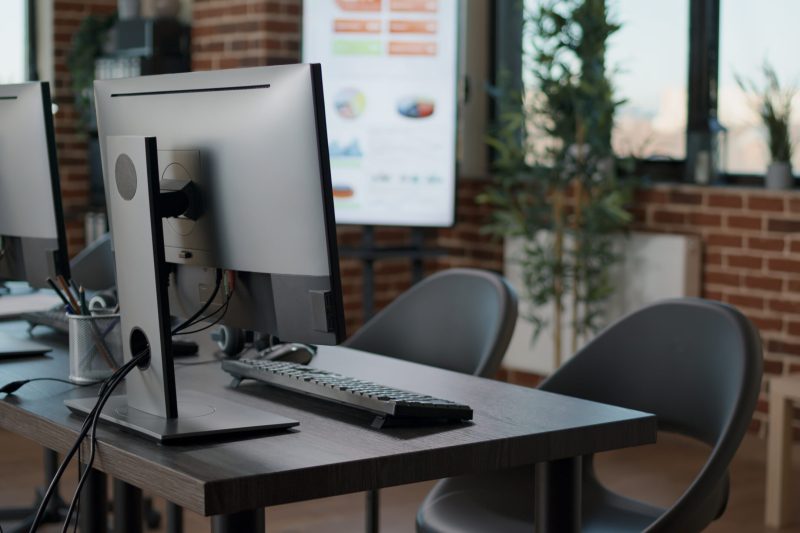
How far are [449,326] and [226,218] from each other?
3.78 ft

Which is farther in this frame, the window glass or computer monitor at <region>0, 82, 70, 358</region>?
the window glass

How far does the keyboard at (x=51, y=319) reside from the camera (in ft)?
8.61

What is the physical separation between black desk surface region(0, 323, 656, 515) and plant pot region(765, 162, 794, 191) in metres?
2.66

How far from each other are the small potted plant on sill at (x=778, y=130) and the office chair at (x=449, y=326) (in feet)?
6.67

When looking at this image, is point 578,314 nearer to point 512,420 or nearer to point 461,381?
point 461,381

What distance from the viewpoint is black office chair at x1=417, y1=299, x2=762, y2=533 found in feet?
7.00

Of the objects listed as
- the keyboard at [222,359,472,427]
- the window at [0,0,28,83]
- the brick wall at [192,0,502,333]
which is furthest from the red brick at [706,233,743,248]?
the window at [0,0,28,83]

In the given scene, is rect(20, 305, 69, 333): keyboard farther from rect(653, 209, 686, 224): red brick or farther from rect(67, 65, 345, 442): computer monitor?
rect(653, 209, 686, 224): red brick

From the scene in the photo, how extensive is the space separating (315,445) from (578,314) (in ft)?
11.6

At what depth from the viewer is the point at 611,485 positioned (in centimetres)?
421

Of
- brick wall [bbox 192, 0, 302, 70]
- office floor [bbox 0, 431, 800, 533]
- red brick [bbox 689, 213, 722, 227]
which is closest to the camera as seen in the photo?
office floor [bbox 0, 431, 800, 533]

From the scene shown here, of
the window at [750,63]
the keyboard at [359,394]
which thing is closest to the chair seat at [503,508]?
the keyboard at [359,394]

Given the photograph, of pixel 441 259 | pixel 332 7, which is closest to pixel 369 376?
pixel 332 7

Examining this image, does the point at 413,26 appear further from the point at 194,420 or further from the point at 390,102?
the point at 194,420
